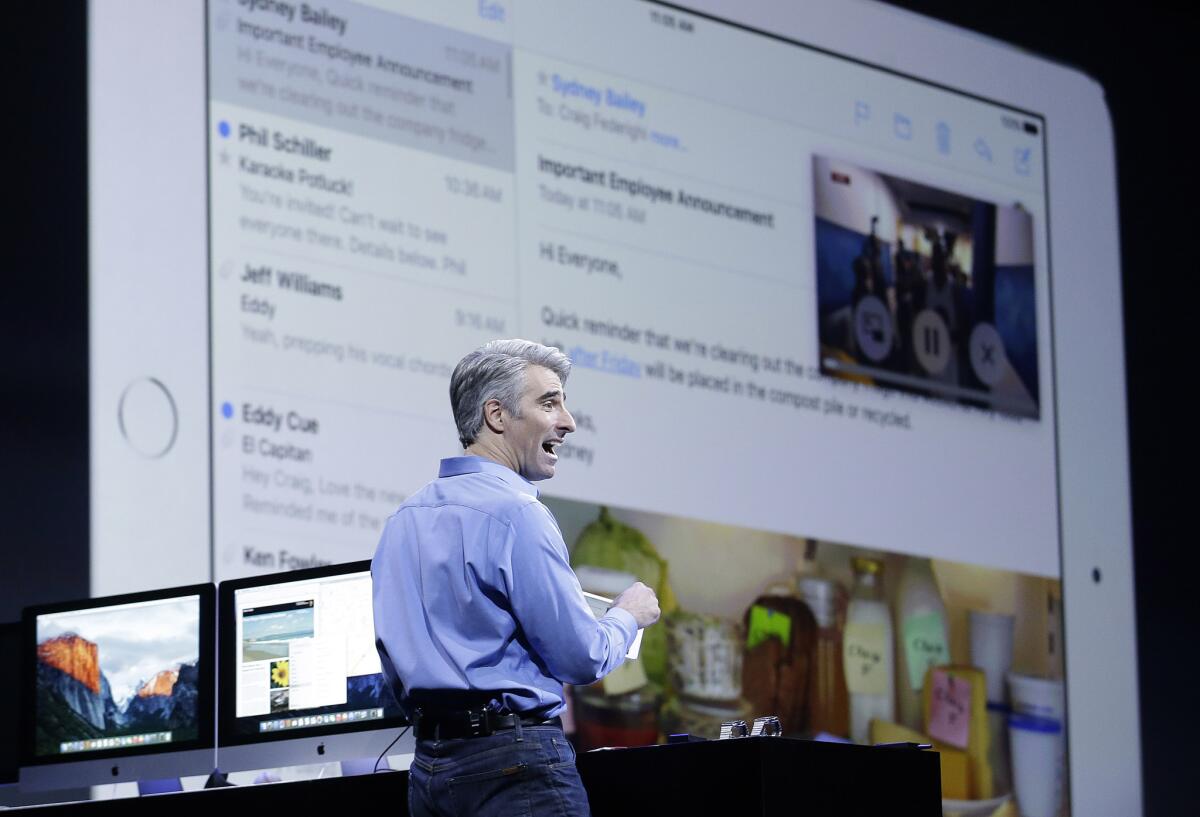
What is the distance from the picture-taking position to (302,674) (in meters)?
2.96

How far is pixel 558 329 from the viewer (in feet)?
13.6

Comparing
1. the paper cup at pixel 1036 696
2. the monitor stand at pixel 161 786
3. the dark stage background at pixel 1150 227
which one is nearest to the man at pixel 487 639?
the monitor stand at pixel 161 786

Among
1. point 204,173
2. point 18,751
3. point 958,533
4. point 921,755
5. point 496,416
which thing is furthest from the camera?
point 958,533

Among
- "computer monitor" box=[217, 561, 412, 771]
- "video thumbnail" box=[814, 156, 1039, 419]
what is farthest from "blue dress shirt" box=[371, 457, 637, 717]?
"video thumbnail" box=[814, 156, 1039, 419]

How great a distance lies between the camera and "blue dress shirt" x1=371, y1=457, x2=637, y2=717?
214 centimetres

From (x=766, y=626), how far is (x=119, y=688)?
180 cm

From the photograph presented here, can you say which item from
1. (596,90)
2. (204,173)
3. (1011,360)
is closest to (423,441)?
(204,173)

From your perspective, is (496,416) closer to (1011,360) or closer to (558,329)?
(558,329)

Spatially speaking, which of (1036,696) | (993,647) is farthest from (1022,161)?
(1036,696)

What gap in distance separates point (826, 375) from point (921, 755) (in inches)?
87.3

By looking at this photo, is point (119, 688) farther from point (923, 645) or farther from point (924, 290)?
point (924, 290)

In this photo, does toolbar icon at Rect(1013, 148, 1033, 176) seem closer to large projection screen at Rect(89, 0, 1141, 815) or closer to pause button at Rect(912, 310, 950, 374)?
large projection screen at Rect(89, 0, 1141, 815)

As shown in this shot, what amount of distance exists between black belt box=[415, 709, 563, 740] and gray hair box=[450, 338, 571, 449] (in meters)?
0.35

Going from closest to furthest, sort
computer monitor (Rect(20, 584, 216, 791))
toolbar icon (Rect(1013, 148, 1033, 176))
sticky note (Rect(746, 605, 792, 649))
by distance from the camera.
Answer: computer monitor (Rect(20, 584, 216, 791)), sticky note (Rect(746, 605, 792, 649)), toolbar icon (Rect(1013, 148, 1033, 176))
